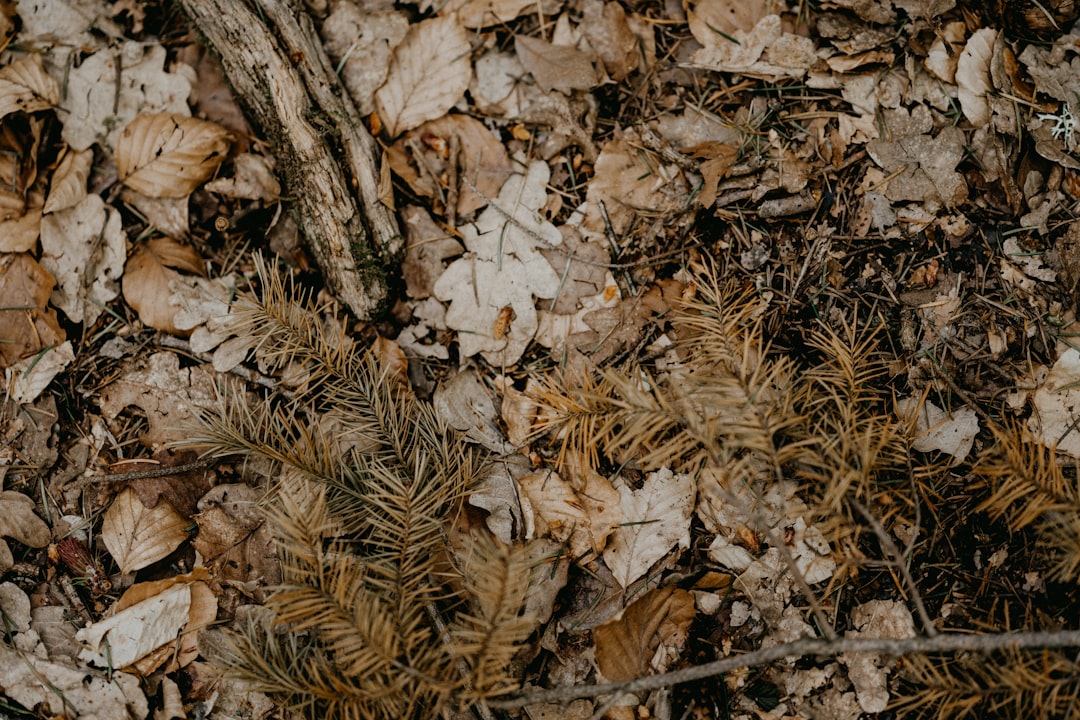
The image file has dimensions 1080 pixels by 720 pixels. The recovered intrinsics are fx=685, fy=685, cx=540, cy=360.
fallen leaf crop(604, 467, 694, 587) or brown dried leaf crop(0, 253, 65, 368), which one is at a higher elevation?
brown dried leaf crop(0, 253, 65, 368)

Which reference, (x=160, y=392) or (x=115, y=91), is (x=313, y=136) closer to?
(x=115, y=91)

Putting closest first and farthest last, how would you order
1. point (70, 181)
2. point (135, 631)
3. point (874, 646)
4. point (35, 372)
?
point (874, 646), point (135, 631), point (35, 372), point (70, 181)

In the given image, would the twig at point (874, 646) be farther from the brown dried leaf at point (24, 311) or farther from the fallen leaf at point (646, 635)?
the brown dried leaf at point (24, 311)

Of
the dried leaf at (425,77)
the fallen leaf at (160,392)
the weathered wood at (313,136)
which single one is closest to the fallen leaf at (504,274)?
the weathered wood at (313,136)

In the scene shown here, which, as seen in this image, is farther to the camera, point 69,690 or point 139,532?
point 139,532

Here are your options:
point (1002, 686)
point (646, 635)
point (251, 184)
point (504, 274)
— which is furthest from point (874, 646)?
point (251, 184)

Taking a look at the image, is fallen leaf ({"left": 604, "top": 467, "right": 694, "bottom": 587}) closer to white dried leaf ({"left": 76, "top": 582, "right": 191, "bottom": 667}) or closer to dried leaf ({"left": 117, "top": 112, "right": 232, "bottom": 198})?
white dried leaf ({"left": 76, "top": 582, "right": 191, "bottom": 667})

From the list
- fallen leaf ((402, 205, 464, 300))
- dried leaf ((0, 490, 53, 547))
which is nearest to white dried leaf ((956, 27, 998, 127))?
fallen leaf ((402, 205, 464, 300))
